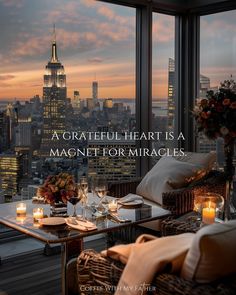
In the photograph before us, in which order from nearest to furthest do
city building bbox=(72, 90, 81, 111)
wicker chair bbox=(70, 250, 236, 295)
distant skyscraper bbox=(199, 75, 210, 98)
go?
wicker chair bbox=(70, 250, 236, 295) → city building bbox=(72, 90, 81, 111) → distant skyscraper bbox=(199, 75, 210, 98)

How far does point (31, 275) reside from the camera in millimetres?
3703

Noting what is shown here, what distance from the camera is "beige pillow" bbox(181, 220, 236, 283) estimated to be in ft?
5.09

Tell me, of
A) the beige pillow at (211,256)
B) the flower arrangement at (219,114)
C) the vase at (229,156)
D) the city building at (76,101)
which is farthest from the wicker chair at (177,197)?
the beige pillow at (211,256)

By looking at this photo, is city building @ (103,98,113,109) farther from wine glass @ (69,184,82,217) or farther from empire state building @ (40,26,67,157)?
wine glass @ (69,184,82,217)

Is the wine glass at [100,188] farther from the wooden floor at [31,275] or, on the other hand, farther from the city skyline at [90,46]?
the city skyline at [90,46]

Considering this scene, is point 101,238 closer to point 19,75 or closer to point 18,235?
point 18,235

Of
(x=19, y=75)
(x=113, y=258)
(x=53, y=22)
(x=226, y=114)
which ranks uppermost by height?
(x=53, y=22)

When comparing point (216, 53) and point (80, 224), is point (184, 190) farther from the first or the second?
point (216, 53)

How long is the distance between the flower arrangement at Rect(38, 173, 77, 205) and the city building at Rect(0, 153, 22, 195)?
1507 millimetres

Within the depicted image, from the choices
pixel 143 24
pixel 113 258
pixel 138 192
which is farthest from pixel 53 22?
pixel 113 258

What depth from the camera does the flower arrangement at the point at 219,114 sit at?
3.42 metres

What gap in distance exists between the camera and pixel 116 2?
16.3 ft

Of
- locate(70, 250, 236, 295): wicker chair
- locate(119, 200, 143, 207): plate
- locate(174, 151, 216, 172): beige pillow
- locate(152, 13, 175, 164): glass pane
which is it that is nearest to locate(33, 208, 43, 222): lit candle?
locate(119, 200, 143, 207): plate

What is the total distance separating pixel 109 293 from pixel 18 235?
2.82 m
